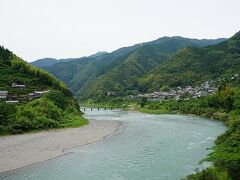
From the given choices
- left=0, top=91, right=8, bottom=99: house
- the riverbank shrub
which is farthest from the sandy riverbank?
left=0, top=91, right=8, bottom=99: house

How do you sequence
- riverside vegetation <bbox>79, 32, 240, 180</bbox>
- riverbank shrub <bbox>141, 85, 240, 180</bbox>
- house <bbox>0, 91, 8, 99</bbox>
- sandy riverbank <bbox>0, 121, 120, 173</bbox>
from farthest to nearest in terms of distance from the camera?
1. house <bbox>0, 91, 8, 99</bbox>
2. sandy riverbank <bbox>0, 121, 120, 173</bbox>
3. riverside vegetation <bbox>79, 32, 240, 180</bbox>
4. riverbank shrub <bbox>141, 85, 240, 180</bbox>

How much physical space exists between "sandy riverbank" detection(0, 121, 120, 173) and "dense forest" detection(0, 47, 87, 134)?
418cm

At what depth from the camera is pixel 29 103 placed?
79.7 m

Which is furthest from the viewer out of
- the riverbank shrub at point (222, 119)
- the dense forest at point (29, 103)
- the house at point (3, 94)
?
the house at point (3, 94)

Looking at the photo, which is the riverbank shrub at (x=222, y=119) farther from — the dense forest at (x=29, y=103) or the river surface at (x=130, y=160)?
the dense forest at (x=29, y=103)

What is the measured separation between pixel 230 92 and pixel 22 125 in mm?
54736

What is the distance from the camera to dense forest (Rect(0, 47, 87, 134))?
6444 centimetres

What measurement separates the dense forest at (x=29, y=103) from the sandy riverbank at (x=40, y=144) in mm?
4177

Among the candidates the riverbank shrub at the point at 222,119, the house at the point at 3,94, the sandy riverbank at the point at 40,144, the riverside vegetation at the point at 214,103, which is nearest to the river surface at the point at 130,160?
the sandy riverbank at the point at 40,144

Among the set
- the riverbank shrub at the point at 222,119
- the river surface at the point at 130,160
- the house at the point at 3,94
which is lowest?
the river surface at the point at 130,160

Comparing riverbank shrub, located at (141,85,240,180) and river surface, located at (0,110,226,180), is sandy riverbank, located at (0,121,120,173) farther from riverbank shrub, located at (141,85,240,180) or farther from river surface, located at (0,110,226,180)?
riverbank shrub, located at (141,85,240,180)

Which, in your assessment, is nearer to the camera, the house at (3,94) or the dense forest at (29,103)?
the dense forest at (29,103)

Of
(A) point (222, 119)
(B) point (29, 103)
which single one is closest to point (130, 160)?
(B) point (29, 103)

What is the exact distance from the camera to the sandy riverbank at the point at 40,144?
135 ft
